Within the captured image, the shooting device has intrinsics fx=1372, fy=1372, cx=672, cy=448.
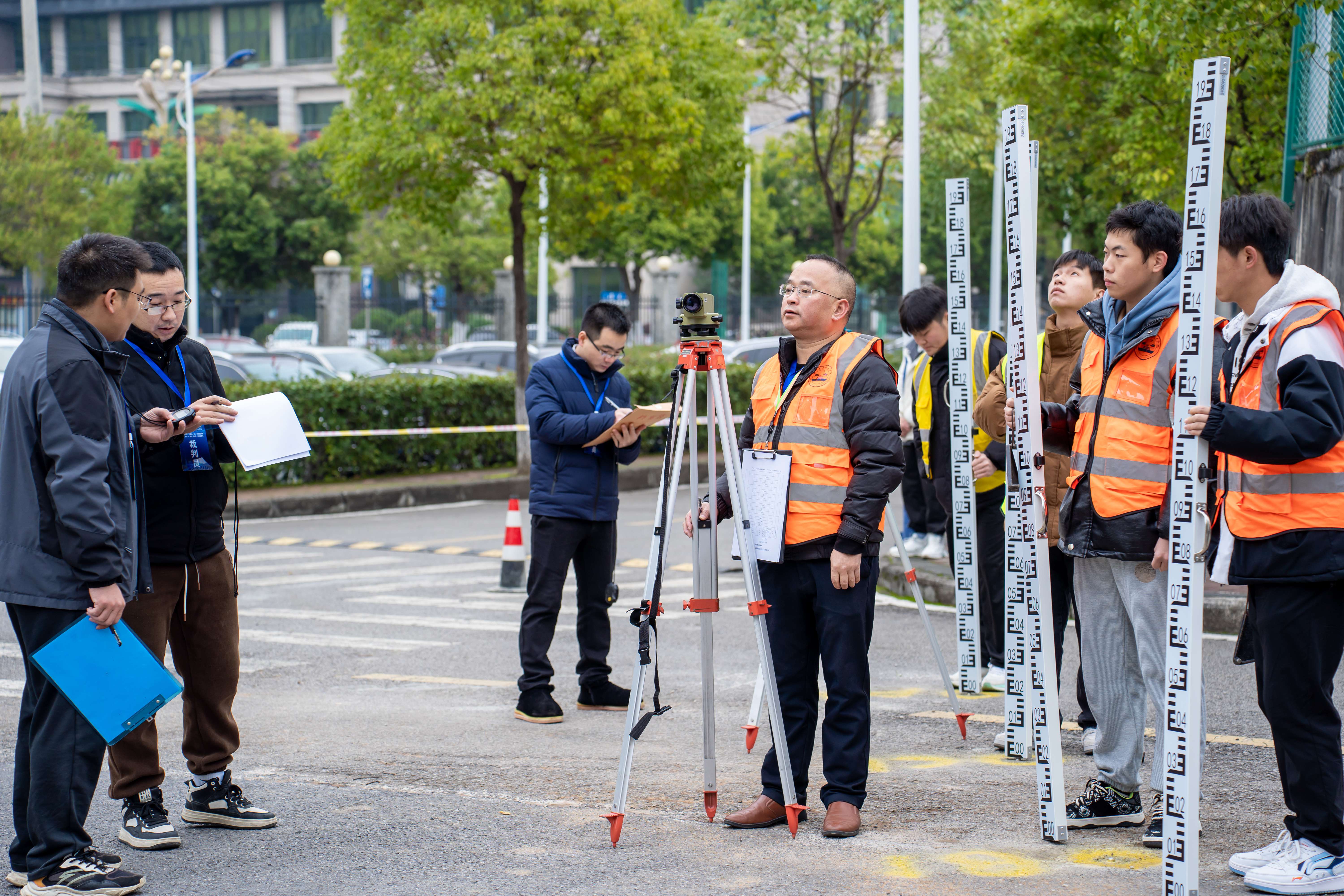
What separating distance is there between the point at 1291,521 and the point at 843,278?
68.2 inches

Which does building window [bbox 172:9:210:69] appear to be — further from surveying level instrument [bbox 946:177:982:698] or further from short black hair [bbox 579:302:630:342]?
surveying level instrument [bbox 946:177:982:698]

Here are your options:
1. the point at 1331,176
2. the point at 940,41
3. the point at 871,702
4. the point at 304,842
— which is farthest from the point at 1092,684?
the point at 940,41

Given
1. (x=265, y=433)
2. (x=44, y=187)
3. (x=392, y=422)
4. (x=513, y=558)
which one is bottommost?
(x=513, y=558)

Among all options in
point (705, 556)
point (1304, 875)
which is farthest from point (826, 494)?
point (1304, 875)

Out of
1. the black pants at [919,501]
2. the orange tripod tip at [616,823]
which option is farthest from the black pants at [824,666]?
the black pants at [919,501]

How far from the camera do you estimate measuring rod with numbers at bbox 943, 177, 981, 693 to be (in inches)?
258

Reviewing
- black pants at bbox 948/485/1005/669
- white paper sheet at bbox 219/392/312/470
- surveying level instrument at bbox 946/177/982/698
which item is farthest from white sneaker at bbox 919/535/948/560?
white paper sheet at bbox 219/392/312/470

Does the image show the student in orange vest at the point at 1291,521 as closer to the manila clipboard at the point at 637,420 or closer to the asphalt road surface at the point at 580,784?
the asphalt road surface at the point at 580,784

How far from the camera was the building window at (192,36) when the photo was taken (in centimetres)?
7331

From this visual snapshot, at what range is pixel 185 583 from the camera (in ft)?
16.2

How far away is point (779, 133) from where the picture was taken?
209ft

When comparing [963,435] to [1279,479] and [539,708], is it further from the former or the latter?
[1279,479]

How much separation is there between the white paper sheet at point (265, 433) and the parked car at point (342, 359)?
774 inches

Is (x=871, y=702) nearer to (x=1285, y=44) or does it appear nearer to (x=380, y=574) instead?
(x=380, y=574)
